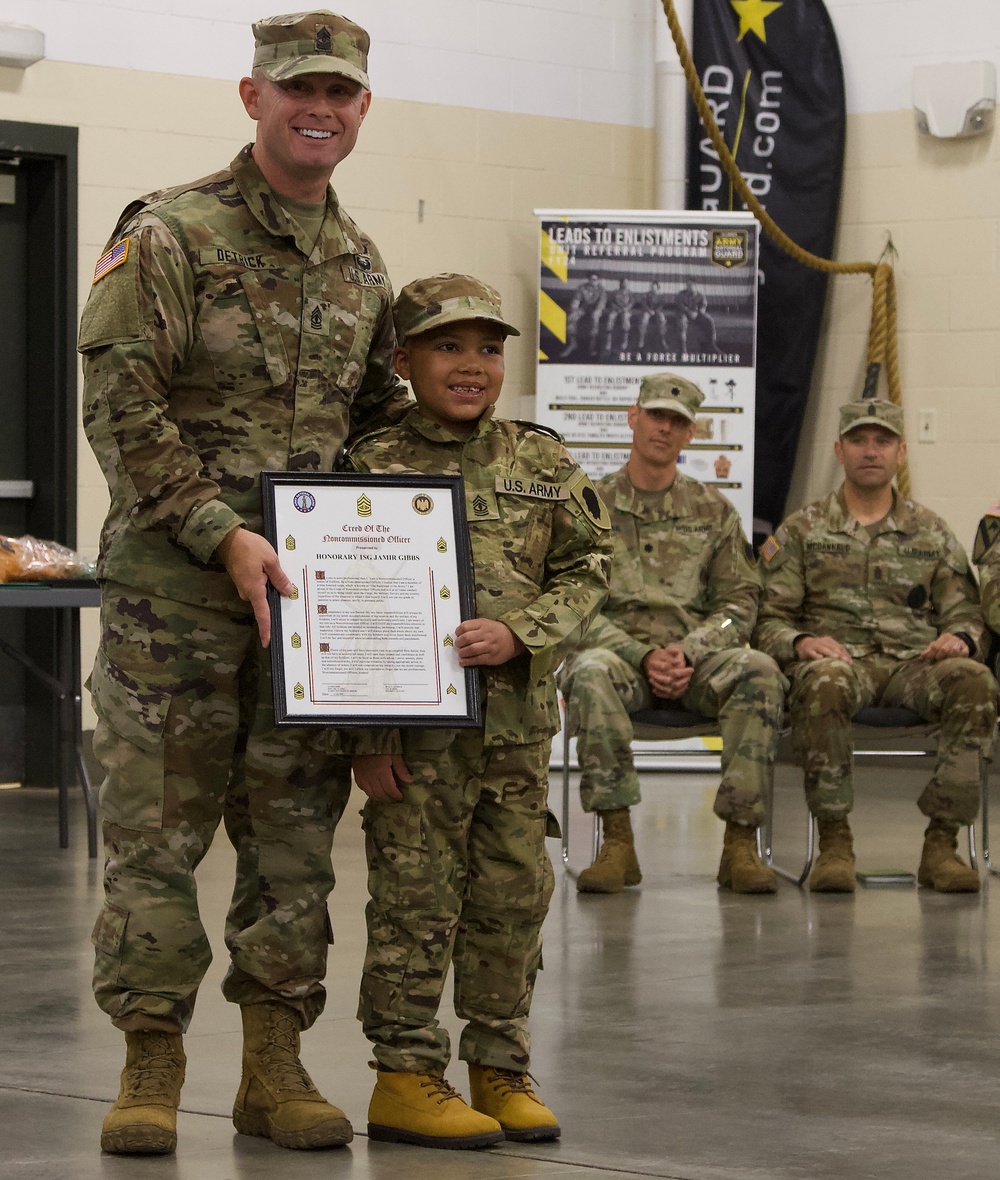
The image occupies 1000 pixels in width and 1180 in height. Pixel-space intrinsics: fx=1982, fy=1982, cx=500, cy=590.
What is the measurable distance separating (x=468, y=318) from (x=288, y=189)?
12.2 inches

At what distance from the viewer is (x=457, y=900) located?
278 cm

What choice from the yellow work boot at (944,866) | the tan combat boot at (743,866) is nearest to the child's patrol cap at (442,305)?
the tan combat boot at (743,866)

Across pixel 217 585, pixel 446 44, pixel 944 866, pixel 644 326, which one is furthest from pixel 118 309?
pixel 446 44

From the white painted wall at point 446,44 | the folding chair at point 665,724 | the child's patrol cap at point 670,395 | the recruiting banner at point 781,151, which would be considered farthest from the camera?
the recruiting banner at point 781,151

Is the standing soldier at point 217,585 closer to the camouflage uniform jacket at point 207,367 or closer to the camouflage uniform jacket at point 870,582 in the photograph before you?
the camouflage uniform jacket at point 207,367

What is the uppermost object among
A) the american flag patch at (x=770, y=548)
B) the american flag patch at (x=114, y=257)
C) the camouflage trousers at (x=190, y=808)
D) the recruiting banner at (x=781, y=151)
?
the recruiting banner at (x=781, y=151)

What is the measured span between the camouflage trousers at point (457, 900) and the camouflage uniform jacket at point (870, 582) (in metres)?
2.74

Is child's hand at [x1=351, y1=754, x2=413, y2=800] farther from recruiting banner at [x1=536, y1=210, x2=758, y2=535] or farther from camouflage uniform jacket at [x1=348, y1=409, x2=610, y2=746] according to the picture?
recruiting banner at [x1=536, y1=210, x2=758, y2=535]

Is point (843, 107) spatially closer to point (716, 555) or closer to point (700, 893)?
point (716, 555)

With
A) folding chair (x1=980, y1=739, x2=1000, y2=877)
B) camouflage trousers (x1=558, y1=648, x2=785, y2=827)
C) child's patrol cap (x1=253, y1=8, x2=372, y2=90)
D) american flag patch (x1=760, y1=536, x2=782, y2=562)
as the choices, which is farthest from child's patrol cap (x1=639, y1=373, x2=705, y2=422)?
child's patrol cap (x1=253, y1=8, x2=372, y2=90)

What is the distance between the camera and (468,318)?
2.83m

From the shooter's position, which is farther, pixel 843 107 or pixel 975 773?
pixel 843 107

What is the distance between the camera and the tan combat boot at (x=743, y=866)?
5012 millimetres

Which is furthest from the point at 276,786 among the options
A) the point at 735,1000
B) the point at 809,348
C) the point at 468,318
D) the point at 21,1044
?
the point at 809,348
